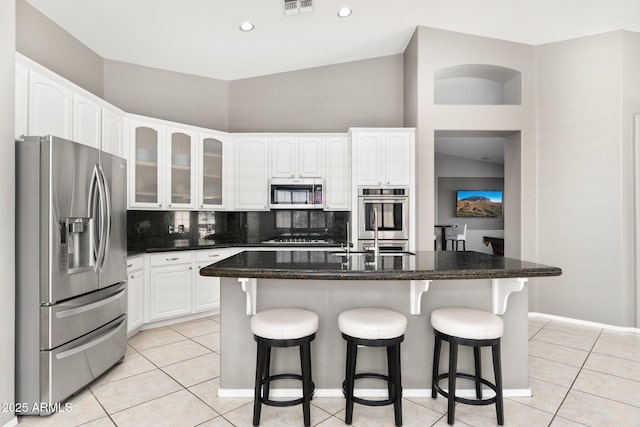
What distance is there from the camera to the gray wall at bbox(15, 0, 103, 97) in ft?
10.2

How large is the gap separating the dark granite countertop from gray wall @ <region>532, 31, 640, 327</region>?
8.34ft

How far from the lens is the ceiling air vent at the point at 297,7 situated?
360 cm

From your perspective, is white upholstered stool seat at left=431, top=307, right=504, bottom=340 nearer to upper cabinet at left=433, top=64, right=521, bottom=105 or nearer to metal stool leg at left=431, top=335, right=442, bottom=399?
metal stool leg at left=431, top=335, right=442, bottom=399

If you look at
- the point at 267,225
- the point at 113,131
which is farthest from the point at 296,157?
the point at 113,131

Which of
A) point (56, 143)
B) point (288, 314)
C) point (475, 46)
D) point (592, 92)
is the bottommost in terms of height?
point (288, 314)

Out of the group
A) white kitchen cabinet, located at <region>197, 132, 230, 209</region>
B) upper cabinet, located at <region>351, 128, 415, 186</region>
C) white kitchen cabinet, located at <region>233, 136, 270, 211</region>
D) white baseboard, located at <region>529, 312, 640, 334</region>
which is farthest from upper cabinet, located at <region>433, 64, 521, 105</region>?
white kitchen cabinet, located at <region>197, 132, 230, 209</region>

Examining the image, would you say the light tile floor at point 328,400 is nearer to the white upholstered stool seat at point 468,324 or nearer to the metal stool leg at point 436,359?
the metal stool leg at point 436,359

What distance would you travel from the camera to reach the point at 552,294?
14.3 ft

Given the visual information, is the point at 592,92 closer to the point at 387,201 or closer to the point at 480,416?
the point at 387,201

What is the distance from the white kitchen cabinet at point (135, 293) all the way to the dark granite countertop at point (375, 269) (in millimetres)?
1757

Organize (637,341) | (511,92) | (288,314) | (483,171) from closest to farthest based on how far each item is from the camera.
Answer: (288,314), (637,341), (511,92), (483,171)

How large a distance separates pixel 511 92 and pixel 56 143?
205 inches

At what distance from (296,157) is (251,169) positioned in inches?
26.1

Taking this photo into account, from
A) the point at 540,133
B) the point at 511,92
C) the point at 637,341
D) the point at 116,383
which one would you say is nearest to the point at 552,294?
the point at 637,341
